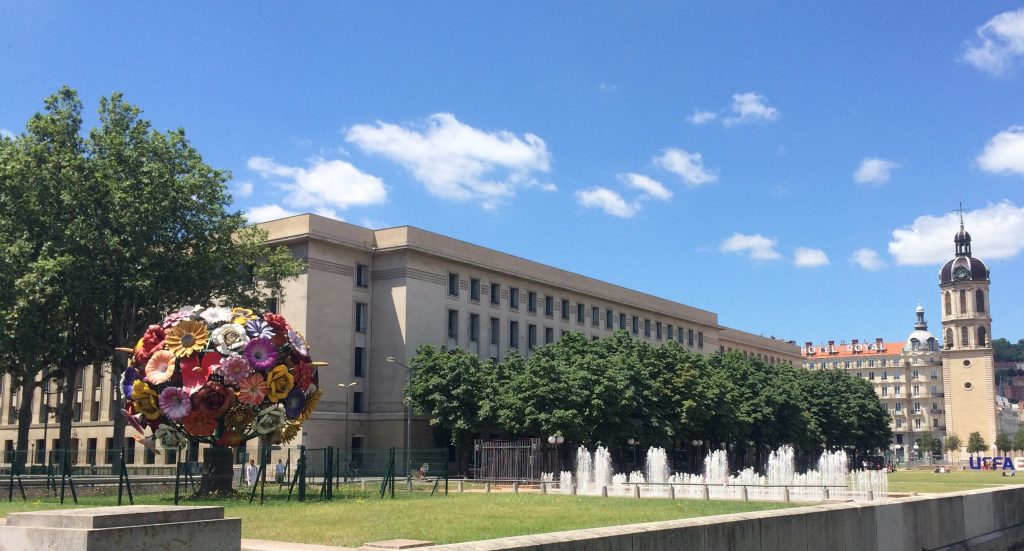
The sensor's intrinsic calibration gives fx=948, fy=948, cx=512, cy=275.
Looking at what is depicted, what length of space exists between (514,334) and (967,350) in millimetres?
107948

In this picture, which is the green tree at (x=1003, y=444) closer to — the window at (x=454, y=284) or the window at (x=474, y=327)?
the window at (x=474, y=327)

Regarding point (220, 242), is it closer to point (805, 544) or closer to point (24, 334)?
point (24, 334)

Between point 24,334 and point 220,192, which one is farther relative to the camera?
point 220,192

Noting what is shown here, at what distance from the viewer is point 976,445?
452 feet

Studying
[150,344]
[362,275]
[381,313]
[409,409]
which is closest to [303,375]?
[150,344]

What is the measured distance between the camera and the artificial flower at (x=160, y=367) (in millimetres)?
26281

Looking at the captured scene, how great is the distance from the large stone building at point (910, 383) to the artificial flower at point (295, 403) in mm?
141453

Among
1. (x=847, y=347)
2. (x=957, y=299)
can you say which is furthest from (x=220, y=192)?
(x=847, y=347)

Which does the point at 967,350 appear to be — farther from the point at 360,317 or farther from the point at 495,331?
the point at 360,317

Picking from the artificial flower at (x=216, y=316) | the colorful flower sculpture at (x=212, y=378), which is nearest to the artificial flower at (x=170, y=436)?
the colorful flower sculpture at (x=212, y=378)

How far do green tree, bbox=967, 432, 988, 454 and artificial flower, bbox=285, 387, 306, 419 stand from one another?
13104 centimetres

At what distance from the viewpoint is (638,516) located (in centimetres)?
2188

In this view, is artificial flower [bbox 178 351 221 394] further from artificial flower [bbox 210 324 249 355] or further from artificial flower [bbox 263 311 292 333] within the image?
artificial flower [bbox 263 311 292 333]

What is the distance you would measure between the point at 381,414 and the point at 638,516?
4024cm
